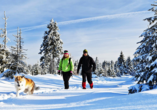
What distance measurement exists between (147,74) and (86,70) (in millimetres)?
3695

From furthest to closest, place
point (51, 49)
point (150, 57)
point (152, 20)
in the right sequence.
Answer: point (51, 49) → point (152, 20) → point (150, 57)

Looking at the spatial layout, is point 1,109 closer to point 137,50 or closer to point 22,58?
point 137,50

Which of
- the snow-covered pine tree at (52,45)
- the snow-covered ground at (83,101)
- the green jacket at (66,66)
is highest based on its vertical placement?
the snow-covered pine tree at (52,45)

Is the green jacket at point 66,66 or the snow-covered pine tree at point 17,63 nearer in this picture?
the green jacket at point 66,66

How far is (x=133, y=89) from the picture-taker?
25.0 feet

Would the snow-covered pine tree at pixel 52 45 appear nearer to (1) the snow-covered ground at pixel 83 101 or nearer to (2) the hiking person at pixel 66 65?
(2) the hiking person at pixel 66 65

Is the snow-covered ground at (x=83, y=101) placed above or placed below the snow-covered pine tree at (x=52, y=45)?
below

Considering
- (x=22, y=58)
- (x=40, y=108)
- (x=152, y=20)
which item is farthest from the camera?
(x=22, y=58)

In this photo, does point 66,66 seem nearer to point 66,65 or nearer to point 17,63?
point 66,65

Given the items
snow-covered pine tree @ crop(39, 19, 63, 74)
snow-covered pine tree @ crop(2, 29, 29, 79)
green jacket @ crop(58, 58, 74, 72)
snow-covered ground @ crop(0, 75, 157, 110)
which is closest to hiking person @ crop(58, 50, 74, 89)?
green jacket @ crop(58, 58, 74, 72)

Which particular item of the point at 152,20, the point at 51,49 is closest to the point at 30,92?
the point at 152,20

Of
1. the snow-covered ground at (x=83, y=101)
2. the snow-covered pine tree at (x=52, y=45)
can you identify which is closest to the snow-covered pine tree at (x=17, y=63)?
the snow-covered pine tree at (x=52, y=45)

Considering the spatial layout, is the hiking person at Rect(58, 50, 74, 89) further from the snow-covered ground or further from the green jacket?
the snow-covered ground

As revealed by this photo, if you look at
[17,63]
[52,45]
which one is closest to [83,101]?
[17,63]
